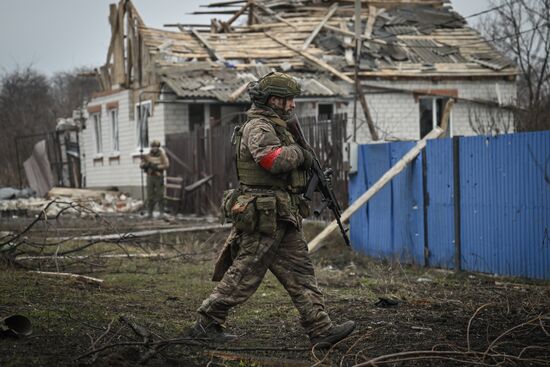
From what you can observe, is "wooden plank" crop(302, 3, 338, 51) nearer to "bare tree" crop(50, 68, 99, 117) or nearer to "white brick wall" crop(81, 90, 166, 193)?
"white brick wall" crop(81, 90, 166, 193)

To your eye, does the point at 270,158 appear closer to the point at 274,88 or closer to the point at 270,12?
the point at 274,88

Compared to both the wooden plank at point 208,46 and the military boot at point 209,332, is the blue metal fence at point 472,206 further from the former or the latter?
the wooden plank at point 208,46

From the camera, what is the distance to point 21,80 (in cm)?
5372

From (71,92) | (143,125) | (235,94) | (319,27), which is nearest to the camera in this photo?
(235,94)

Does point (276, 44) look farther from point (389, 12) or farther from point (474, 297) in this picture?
point (474, 297)

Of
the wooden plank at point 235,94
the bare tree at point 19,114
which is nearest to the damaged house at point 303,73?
the wooden plank at point 235,94

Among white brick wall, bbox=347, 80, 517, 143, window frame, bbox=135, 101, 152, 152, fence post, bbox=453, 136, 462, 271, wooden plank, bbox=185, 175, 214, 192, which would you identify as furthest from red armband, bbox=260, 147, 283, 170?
white brick wall, bbox=347, 80, 517, 143

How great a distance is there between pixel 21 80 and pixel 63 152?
76.5 feet

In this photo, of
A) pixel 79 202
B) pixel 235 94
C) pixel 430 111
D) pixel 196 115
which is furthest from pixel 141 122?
pixel 430 111

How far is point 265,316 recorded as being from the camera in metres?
7.60

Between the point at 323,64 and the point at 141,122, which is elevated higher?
the point at 323,64

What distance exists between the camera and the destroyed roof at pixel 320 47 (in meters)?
24.4

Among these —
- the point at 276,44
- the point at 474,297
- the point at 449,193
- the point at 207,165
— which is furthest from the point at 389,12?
the point at 474,297

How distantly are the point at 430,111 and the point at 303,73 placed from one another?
13.9 feet
